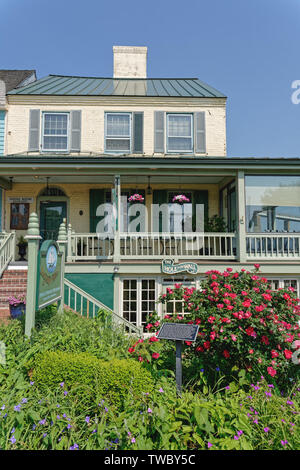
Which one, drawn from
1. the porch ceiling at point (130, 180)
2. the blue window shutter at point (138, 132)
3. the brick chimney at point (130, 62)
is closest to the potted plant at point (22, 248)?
the porch ceiling at point (130, 180)

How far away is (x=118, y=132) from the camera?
12.6 meters

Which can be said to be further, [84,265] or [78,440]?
[84,265]

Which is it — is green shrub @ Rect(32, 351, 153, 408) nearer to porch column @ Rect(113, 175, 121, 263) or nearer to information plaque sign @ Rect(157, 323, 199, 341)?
information plaque sign @ Rect(157, 323, 199, 341)

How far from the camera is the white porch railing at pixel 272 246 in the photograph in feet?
31.4

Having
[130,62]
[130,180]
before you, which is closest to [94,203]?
[130,180]

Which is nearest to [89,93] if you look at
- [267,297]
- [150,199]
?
[150,199]

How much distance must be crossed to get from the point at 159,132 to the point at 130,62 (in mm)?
5739

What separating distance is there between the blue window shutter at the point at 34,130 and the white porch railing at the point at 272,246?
359 inches

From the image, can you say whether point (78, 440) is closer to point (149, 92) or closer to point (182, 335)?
point (182, 335)

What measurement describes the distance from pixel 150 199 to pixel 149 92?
5275mm

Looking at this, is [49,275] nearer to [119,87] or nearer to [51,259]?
[51,259]

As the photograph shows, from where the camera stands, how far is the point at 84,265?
29.9 feet

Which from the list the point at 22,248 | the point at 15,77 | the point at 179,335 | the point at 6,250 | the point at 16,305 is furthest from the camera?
the point at 15,77

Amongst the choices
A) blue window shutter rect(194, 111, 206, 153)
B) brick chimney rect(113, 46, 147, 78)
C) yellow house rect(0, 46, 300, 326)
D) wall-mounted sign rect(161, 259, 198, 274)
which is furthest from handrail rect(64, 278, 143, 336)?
brick chimney rect(113, 46, 147, 78)
